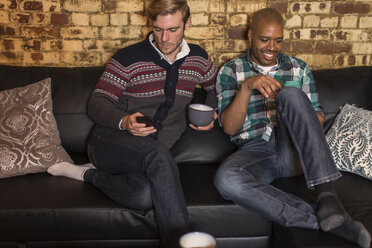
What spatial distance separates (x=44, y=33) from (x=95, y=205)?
4.47ft

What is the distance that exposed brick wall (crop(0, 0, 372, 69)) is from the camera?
2.24 metres

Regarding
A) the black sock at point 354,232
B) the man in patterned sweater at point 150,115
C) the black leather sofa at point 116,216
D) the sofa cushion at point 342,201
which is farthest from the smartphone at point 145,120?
the black sock at point 354,232

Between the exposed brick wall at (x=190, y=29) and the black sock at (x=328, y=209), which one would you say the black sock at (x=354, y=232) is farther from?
the exposed brick wall at (x=190, y=29)

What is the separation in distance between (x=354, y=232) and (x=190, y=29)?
5.15ft

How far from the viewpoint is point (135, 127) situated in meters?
1.50

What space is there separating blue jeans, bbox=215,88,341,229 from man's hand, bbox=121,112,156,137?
14.8 inches

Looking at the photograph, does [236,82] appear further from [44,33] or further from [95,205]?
[44,33]

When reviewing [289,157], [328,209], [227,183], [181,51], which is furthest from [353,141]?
[181,51]

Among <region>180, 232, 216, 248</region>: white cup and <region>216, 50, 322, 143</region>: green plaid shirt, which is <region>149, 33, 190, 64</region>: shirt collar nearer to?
<region>216, 50, 322, 143</region>: green plaid shirt

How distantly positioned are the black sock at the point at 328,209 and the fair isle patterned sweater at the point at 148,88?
0.81 m

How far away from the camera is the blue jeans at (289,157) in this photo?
1.39m

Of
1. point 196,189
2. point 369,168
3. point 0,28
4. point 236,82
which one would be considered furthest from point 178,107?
point 0,28

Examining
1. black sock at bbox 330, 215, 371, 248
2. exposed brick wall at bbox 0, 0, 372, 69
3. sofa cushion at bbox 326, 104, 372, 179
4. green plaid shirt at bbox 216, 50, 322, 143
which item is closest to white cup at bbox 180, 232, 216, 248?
black sock at bbox 330, 215, 371, 248

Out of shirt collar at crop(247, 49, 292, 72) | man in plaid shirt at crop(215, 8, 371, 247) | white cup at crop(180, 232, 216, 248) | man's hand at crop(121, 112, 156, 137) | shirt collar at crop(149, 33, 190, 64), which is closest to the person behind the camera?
white cup at crop(180, 232, 216, 248)
